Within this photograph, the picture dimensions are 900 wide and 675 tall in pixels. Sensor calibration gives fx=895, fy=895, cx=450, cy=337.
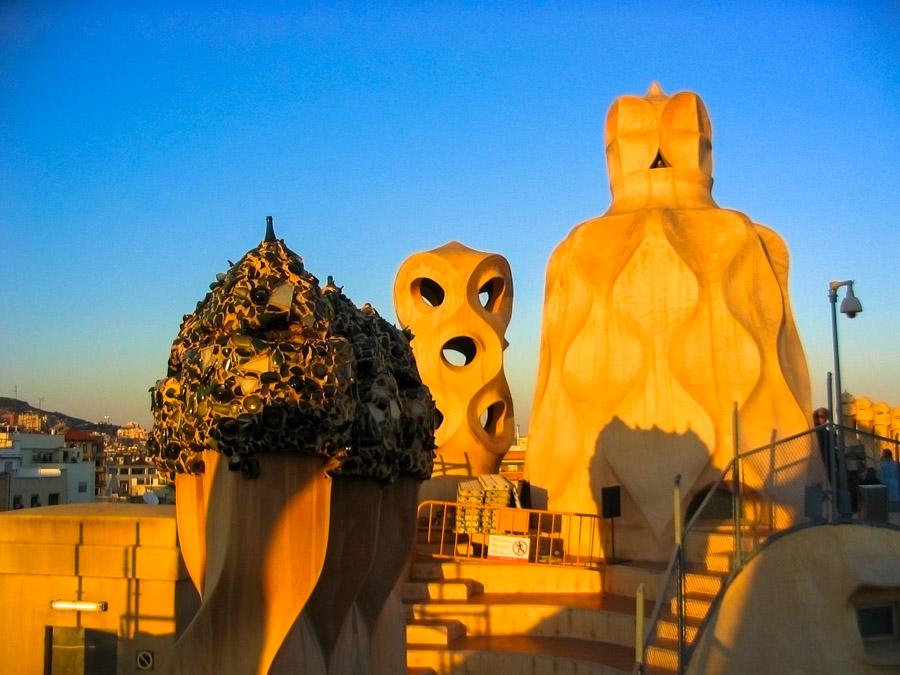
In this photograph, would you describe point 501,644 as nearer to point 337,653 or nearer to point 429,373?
point 337,653

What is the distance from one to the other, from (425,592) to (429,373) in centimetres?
921

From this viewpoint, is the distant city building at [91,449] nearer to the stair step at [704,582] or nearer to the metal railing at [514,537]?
the metal railing at [514,537]

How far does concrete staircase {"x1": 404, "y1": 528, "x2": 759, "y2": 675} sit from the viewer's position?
33.0 feet

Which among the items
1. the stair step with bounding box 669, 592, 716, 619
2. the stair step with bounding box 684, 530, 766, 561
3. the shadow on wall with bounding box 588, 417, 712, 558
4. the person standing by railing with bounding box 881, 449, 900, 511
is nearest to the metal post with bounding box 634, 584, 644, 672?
the stair step with bounding box 669, 592, 716, 619

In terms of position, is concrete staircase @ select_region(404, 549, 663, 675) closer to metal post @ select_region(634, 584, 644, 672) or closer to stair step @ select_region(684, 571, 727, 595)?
stair step @ select_region(684, 571, 727, 595)

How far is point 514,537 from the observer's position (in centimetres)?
1334

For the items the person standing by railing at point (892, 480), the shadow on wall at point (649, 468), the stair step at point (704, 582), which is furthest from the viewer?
the shadow on wall at point (649, 468)

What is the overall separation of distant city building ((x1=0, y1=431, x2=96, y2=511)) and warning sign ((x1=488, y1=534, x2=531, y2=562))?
12.9 meters

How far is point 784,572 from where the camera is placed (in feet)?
31.2

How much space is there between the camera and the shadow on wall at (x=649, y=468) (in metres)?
14.1

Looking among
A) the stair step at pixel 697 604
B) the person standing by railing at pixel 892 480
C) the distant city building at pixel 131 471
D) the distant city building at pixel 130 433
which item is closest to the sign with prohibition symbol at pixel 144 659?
the stair step at pixel 697 604

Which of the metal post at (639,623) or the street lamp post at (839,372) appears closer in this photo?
the metal post at (639,623)

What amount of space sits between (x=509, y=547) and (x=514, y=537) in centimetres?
16

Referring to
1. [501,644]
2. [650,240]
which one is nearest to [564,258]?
[650,240]
